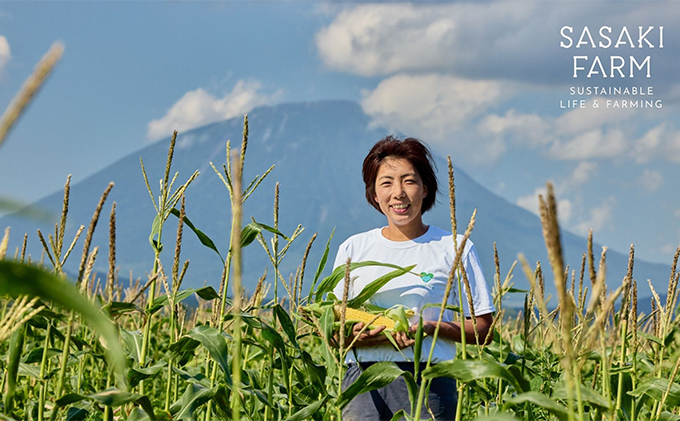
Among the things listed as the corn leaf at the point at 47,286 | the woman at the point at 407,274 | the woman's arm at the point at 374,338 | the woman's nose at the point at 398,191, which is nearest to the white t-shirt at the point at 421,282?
the woman at the point at 407,274

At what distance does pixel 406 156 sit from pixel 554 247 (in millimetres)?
2660

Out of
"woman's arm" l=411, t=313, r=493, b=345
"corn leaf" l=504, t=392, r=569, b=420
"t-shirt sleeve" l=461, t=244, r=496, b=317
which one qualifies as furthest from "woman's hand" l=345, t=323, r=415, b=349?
"corn leaf" l=504, t=392, r=569, b=420

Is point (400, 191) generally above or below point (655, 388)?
above

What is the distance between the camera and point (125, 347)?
9.77 ft

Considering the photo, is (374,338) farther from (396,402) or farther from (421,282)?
(396,402)

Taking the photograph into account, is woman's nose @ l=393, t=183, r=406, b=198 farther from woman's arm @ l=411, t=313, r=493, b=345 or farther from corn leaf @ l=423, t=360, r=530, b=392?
corn leaf @ l=423, t=360, r=530, b=392

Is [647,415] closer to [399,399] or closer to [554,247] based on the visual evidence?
[399,399]

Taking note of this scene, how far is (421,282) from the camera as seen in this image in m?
3.56

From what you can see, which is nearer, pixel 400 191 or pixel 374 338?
pixel 374 338

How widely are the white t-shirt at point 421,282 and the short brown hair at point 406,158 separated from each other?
338mm

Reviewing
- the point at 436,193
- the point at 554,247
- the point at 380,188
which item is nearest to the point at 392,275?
the point at 380,188

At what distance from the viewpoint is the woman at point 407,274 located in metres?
3.51

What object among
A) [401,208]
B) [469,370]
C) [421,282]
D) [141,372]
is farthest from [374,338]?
[469,370]

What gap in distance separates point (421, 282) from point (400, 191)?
20.2 inches
